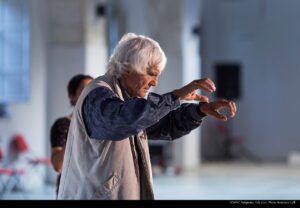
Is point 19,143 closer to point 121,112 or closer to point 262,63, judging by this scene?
point 121,112

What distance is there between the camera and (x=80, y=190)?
2.17m

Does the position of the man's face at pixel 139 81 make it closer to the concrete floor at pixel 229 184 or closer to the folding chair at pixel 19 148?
the concrete floor at pixel 229 184

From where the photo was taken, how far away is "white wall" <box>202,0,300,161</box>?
13945mm

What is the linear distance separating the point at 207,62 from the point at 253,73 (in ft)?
3.19

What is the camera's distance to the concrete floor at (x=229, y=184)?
812cm

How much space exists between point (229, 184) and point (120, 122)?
782 centimetres

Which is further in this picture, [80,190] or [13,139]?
[13,139]

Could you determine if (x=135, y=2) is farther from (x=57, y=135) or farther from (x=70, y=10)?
(x=57, y=135)

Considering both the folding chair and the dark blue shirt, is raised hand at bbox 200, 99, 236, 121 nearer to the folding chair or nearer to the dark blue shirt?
the dark blue shirt

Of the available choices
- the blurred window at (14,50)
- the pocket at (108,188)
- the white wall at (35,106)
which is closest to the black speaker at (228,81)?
the white wall at (35,106)

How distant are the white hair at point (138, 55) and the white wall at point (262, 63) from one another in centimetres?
1203

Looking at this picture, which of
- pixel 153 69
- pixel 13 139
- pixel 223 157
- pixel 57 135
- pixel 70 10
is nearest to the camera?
pixel 153 69

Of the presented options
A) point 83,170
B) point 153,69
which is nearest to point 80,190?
point 83,170

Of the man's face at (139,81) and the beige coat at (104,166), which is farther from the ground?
the man's face at (139,81)
